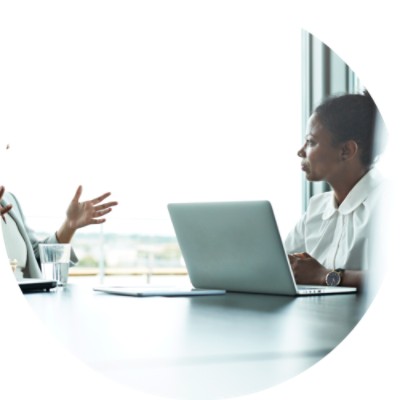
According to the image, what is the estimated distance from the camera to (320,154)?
2.59 m

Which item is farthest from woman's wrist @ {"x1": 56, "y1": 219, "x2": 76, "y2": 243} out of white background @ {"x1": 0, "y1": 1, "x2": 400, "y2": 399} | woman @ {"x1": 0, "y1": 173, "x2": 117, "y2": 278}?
white background @ {"x1": 0, "y1": 1, "x2": 400, "y2": 399}

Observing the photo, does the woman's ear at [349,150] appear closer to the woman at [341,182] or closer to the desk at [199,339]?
the woman at [341,182]

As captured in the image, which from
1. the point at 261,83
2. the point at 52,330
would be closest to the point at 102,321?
the point at 52,330

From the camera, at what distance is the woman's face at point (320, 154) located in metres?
2.57

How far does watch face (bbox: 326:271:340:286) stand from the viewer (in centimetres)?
187

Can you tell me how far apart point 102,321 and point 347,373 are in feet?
1.24

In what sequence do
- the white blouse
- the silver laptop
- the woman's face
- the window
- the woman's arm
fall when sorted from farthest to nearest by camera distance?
the window → the woman's face → the white blouse → the woman's arm → the silver laptop

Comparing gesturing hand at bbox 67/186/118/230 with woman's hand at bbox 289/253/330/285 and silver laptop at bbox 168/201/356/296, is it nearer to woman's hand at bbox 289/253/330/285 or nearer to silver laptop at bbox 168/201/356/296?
silver laptop at bbox 168/201/356/296

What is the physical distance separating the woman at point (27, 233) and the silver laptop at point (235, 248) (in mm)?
606

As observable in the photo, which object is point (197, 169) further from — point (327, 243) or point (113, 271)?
point (327, 243)

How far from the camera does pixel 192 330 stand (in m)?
0.98

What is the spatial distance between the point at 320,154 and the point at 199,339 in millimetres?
1773

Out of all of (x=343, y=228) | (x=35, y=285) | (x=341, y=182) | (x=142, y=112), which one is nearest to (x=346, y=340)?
(x=35, y=285)

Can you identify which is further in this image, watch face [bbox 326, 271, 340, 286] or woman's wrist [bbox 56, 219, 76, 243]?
woman's wrist [bbox 56, 219, 76, 243]
